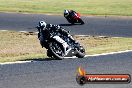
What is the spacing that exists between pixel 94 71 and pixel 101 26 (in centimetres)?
2045

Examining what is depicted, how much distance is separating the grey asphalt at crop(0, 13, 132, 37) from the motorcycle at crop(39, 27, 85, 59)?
1287 cm

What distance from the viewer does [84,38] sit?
96.3ft

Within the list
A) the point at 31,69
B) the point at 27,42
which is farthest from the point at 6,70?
the point at 27,42

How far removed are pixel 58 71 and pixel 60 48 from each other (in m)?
3.20

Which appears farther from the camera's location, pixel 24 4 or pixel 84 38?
pixel 24 4

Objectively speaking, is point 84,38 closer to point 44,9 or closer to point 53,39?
point 53,39

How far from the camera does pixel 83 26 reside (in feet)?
114

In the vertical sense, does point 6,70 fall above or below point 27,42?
above

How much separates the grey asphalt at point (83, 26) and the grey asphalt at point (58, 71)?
14091 millimetres

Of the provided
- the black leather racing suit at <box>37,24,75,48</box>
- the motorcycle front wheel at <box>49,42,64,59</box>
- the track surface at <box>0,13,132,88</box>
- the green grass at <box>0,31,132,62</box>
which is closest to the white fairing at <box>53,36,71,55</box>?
the motorcycle front wheel at <box>49,42,64,59</box>

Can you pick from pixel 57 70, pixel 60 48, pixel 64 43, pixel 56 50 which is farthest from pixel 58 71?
pixel 64 43

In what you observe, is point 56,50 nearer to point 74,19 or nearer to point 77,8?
point 74,19

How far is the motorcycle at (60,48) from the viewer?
17438 millimetres

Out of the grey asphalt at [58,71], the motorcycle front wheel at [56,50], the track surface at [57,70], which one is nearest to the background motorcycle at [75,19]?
the track surface at [57,70]
